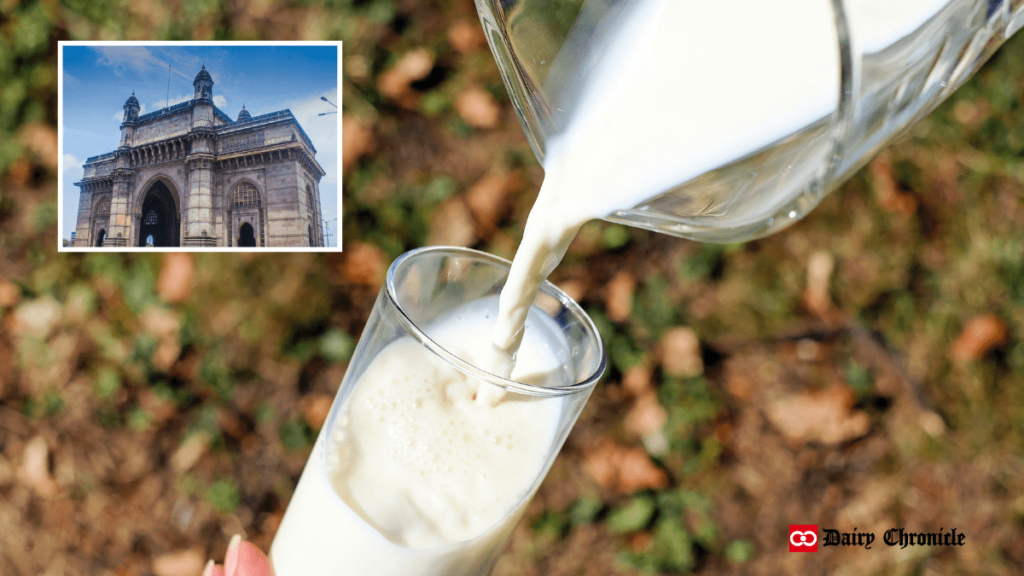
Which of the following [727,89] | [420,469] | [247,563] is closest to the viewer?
[727,89]

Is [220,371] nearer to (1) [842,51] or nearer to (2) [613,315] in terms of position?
(2) [613,315]

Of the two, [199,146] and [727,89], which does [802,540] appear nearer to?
[727,89]

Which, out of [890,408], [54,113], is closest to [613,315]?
[890,408]

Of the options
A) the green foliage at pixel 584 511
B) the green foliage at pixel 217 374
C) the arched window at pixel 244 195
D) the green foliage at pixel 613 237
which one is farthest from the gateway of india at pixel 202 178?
the green foliage at pixel 584 511

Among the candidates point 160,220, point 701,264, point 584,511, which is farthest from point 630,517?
point 160,220

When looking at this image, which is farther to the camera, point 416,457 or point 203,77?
point 203,77

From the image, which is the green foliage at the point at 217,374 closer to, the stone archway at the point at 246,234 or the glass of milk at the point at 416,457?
the stone archway at the point at 246,234
